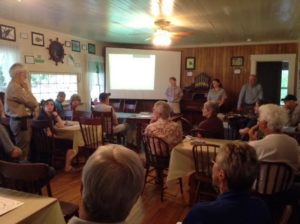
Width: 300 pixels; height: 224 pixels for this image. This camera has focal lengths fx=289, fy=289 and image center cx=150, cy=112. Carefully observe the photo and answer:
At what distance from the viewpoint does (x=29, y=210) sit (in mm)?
1490

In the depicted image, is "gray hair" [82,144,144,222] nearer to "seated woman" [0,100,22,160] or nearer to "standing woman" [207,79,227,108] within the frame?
"seated woman" [0,100,22,160]

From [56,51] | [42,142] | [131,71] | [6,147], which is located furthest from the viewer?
[131,71]

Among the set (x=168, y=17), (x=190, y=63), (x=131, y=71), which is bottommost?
(x=131, y=71)

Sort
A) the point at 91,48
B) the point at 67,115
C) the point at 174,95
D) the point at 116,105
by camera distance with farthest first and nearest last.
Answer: the point at 116,105
the point at 91,48
the point at 174,95
the point at 67,115

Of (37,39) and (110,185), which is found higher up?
(37,39)

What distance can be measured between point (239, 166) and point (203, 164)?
1.64 meters

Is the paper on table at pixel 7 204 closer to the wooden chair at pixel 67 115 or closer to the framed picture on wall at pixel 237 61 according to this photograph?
the wooden chair at pixel 67 115

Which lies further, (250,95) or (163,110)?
(250,95)

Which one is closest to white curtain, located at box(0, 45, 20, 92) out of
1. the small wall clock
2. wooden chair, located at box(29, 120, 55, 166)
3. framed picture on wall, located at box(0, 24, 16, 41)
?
framed picture on wall, located at box(0, 24, 16, 41)

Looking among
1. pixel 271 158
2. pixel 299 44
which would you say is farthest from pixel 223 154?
pixel 299 44

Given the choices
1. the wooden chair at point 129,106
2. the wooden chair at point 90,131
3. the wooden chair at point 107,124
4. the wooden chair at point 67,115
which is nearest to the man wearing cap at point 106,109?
the wooden chair at point 107,124

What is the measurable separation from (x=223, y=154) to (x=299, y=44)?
6697 millimetres

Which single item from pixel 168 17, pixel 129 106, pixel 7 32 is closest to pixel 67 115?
pixel 7 32

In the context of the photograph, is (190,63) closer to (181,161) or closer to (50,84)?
(50,84)
